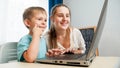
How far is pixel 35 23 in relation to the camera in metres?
1.03

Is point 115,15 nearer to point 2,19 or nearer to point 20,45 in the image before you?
point 2,19

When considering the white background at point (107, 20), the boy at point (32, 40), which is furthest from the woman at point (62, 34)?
the white background at point (107, 20)

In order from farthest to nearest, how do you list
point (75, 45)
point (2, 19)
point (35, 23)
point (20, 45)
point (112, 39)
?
1. point (112, 39)
2. point (2, 19)
3. point (75, 45)
4. point (35, 23)
5. point (20, 45)

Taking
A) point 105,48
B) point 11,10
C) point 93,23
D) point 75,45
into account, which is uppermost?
point 11,10

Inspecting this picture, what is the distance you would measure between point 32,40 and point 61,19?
0.62 m

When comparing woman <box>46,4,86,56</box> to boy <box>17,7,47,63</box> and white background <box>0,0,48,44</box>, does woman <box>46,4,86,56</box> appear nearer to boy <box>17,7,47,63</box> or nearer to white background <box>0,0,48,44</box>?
boy <box>17,7,47,63</box>

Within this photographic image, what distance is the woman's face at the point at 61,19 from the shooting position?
146 cm

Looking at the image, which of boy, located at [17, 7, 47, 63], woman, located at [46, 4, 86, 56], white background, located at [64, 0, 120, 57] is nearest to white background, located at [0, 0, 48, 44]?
woman, located at [46, 4, 86, 56]

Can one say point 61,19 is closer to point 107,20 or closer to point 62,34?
point 62,34

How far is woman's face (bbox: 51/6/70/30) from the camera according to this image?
1.46 metres

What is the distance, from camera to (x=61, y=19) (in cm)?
147

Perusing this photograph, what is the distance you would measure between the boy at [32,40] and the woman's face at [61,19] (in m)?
0.37

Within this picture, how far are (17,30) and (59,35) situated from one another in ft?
2.03

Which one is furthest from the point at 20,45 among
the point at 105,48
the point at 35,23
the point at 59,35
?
the point at 105,48
